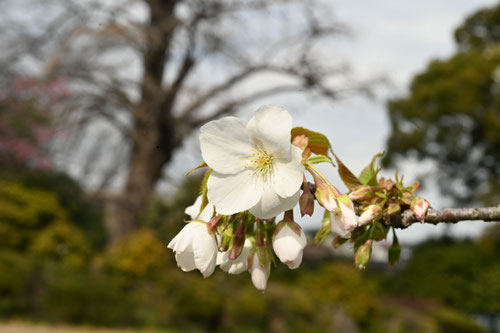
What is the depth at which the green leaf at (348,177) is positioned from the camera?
3.24ft

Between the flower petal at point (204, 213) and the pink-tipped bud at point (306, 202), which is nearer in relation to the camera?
the pink-tipped bud at point (306, 202)

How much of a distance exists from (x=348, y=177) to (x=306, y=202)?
6.4 inches

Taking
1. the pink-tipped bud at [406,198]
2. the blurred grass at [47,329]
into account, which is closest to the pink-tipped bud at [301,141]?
the pink-tipped bud at [406,198]

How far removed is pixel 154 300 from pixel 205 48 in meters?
6.01

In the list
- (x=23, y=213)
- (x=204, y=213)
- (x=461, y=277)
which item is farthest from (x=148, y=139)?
(x=204, y=213)

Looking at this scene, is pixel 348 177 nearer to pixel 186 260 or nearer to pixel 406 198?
pixel 406 198

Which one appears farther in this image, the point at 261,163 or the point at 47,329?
the point at 47,329

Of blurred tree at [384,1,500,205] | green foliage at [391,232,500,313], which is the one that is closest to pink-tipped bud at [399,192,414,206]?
green foliage at [391,232,500,313]

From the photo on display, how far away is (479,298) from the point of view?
1335cm

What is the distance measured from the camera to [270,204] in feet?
Result: 2.70

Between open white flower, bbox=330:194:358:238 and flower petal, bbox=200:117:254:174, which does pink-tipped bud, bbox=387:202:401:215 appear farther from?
flower petal, bbox=200:117:254:174

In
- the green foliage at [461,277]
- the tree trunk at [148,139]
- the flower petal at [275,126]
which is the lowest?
the flower petal at [275,126]

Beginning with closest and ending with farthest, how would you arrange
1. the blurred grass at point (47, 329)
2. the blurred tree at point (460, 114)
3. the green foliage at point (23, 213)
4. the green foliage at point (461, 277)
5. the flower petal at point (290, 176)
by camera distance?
the flower petal at point (290, 176) → the blurred grass at point (47, 329) → the green foliage at point (23, 213) → the green foliage at point (461, 277) → the blurred tree at point (460, 114)

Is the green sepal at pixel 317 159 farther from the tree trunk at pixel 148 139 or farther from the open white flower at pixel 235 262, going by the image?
the tree trunk at pixel 148 139
